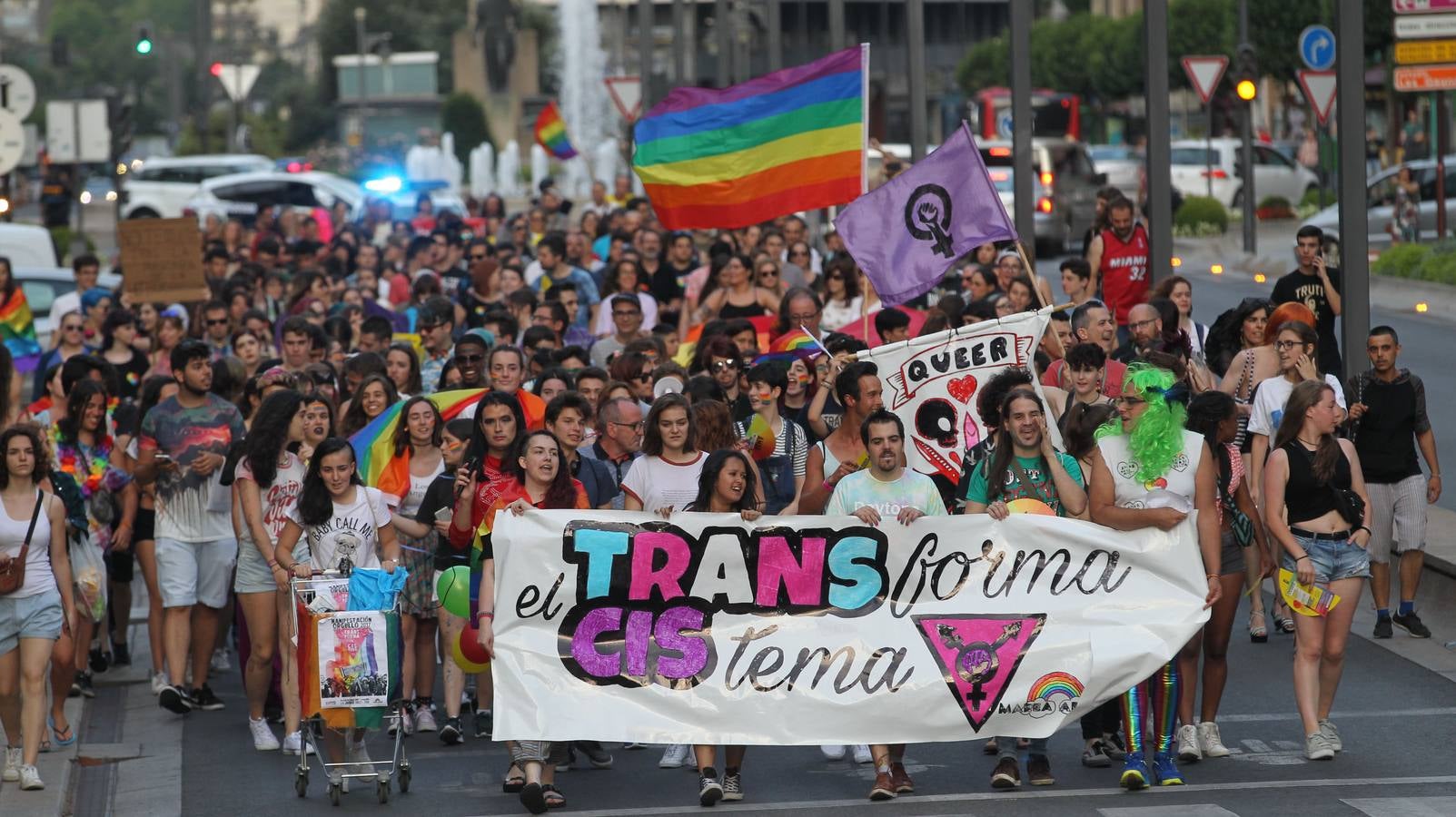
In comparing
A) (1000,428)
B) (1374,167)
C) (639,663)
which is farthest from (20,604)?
(1374,167)

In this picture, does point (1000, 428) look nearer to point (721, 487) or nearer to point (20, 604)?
point (721, 487)

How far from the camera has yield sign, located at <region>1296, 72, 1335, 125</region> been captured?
93.2 ft

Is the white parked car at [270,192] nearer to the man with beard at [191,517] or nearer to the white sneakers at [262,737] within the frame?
the man with beard at [191,517]

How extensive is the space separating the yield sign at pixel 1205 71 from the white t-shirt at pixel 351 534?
77.3 ft

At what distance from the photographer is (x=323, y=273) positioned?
18.9 m

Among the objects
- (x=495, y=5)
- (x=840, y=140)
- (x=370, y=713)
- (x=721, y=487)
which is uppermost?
(x=495, y=5)

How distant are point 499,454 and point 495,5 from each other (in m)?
75.1

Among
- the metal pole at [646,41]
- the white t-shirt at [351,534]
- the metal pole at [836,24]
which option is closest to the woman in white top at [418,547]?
the white t-shirt at [351,534]

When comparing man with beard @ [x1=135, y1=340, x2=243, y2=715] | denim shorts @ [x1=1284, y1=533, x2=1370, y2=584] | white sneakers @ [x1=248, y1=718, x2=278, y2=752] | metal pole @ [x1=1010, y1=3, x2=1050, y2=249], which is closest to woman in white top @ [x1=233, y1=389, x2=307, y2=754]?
white sneakers @ [x1=248, y1=718, x2=278, y2=752]

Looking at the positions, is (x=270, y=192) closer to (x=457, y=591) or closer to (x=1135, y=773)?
(x=457, y=591)

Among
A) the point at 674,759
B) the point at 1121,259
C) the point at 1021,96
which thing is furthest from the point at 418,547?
the point at 1021,96

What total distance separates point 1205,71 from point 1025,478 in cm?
2395

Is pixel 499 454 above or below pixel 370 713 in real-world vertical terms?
above

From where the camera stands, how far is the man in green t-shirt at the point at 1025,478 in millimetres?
9477
